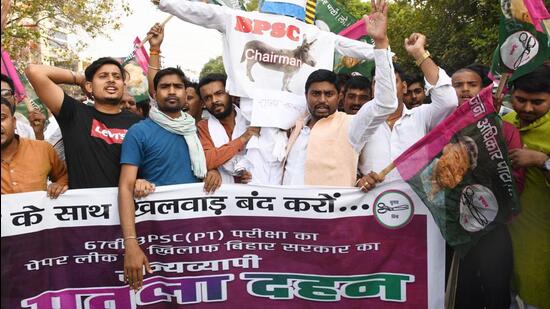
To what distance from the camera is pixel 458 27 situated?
502 inches

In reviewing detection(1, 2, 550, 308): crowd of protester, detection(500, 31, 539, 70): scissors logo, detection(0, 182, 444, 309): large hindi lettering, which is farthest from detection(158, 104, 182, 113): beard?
detection(500, 31, 539, 70): scissors logo

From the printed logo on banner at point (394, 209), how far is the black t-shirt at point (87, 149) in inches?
65.9

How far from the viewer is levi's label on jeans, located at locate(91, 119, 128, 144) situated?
3.16m

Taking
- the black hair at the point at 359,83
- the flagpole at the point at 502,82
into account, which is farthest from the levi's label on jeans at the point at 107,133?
the flagpole at the point at 502,82

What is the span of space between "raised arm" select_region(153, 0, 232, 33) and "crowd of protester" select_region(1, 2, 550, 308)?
0.51 metres

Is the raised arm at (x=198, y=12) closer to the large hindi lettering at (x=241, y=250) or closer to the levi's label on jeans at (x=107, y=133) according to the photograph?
the levi's label on jeans at (x=107, y=133)

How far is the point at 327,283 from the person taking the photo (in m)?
3.09

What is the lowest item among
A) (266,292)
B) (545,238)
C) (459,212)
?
(266,292)

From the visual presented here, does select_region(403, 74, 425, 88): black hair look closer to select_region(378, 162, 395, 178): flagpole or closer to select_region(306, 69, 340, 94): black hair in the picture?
select_region(306, 69, 340, 94): black hair

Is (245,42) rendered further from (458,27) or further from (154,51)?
(458,27)

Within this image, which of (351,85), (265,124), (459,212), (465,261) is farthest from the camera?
(351,85)

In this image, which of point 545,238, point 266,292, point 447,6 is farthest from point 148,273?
point 447,6

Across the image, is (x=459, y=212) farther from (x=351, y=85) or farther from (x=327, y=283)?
(x=351, y=85)

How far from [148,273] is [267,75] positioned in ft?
5.57
